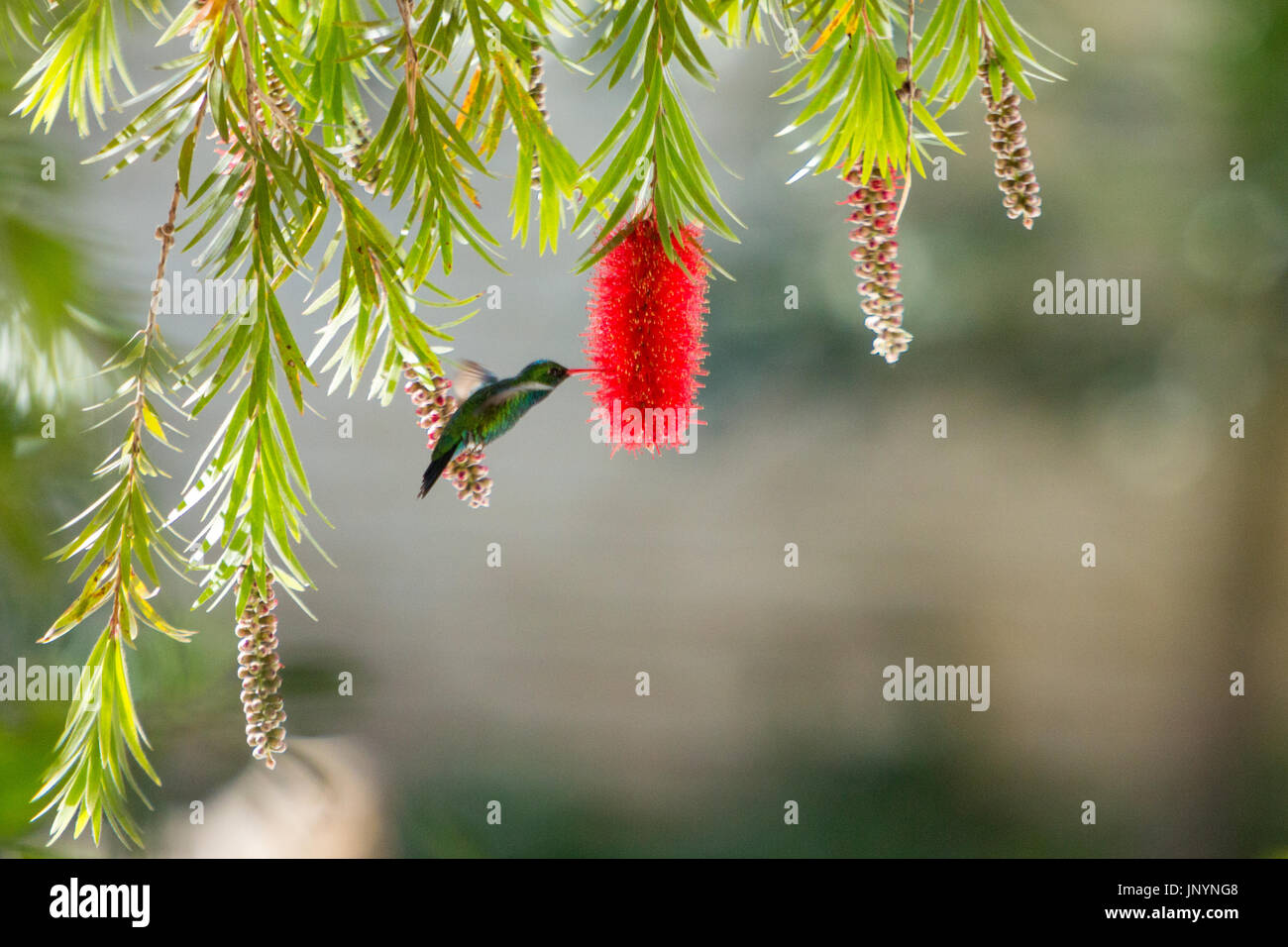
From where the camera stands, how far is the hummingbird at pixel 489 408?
499 millimetres

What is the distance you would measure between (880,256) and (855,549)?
1535 millimetres

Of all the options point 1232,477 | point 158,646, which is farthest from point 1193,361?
point 158,646

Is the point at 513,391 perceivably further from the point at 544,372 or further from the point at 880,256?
the point at 880,256

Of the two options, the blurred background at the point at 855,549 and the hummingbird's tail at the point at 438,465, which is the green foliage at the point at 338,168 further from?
the blurred background at the point at 855,549

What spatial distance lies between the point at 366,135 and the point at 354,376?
194 millimetres

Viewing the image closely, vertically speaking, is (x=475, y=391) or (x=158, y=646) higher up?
(x=475, y=391)

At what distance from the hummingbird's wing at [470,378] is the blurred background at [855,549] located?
1382mm

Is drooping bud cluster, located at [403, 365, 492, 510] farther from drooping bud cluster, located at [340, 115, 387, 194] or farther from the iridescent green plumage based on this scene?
drooping bud cluster, located at [340, 115, 387, 194]

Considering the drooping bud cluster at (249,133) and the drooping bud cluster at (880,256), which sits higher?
the drooping bud cluster at (249,133)

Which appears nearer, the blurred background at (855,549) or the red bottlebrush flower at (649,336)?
the red bottlebrush flower at (649,336)

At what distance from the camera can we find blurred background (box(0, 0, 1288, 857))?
1.88 m

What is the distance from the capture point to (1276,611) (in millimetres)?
1924

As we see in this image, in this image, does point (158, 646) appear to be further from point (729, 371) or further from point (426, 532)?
point (729, 371)

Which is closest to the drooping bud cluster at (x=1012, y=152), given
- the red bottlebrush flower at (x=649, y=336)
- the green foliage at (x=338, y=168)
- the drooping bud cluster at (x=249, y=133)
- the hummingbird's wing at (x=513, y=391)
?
the green foliage at (x=338, y=168)
